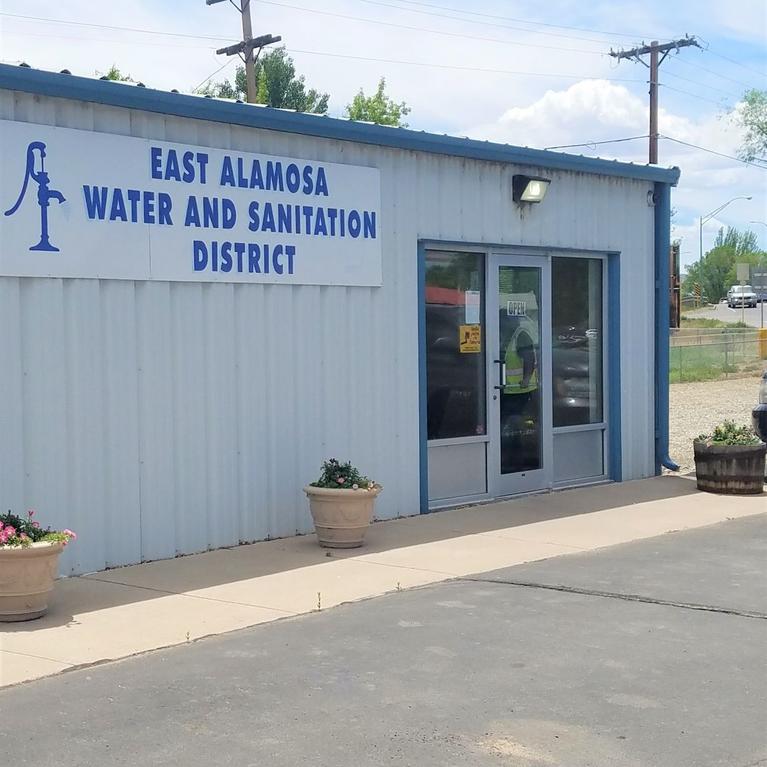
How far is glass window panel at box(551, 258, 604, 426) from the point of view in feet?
41.0

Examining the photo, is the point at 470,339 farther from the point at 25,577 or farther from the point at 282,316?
the point at 25,577

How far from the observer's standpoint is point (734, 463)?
39.7 ft

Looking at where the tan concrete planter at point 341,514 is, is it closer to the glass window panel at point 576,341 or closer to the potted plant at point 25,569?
the potted plant at point 25,569

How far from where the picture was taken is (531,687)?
5684 millimetres

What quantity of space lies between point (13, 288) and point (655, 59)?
3802 cm

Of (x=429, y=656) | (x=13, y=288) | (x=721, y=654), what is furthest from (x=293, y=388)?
(x=721, y=654)

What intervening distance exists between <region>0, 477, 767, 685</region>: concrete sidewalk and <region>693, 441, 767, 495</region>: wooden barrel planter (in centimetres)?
18

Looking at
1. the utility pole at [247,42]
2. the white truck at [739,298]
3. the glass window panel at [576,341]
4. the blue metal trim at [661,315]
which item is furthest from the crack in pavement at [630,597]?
the white truck at [739,298]

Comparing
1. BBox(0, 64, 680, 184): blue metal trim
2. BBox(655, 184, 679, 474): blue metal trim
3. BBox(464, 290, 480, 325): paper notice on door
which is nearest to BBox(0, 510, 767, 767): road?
BBox(0, 64, 680, 184): blue metal trim

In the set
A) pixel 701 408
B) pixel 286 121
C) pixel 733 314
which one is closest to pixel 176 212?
pixel 286 121

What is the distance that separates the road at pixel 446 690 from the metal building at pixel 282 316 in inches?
86.6

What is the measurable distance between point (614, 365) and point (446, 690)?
26.0 ft

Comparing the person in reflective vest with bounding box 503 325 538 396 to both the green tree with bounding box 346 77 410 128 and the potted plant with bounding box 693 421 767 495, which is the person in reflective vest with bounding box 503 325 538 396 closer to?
the potted plant with bounding box 693 421 767 495

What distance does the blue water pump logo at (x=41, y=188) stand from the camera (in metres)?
7.93
